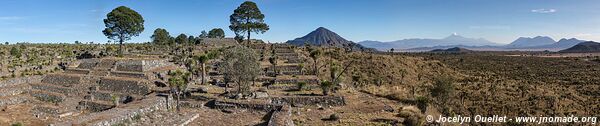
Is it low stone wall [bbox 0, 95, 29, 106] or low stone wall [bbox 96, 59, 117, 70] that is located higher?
low stone wall [bbox 96, 59, 117, 70]

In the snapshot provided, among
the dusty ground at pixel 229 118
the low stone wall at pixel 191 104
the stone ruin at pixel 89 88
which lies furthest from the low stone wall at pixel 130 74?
the dusty ground at pixel 229 118

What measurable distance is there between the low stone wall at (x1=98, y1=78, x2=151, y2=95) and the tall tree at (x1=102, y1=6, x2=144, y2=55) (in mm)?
17540

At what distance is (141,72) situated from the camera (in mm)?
51406

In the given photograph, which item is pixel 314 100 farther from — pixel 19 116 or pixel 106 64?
pixel 106 64

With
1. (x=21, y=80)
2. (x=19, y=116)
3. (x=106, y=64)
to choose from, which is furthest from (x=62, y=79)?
(x=19, y=116)

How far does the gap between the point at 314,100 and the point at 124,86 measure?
23918 millimetres

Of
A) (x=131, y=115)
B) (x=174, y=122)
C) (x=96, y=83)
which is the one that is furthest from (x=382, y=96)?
(x=96, y=83)

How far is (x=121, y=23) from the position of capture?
212ft

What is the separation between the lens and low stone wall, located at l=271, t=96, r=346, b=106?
35.5 meters

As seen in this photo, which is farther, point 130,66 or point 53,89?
point 130,66

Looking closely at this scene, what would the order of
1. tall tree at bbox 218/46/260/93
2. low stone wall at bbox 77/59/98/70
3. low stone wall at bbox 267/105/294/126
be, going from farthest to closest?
1. low stone wall at bbox 77/59/98/70
2. tall tree at bbox 218/46/260/93
3. low stone wall at bbox 267/105/294/126

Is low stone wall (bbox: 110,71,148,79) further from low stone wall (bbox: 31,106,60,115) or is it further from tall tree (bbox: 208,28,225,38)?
tall tree (bbox: 208,28,225,38)

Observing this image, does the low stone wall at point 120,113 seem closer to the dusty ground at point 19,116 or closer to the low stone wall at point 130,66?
the dusty ground at point 19,116

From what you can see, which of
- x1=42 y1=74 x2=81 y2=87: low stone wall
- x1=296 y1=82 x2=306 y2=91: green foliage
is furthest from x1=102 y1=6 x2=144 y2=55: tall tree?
x1=296 y1=82 x2=306 y2=91: green foliage
